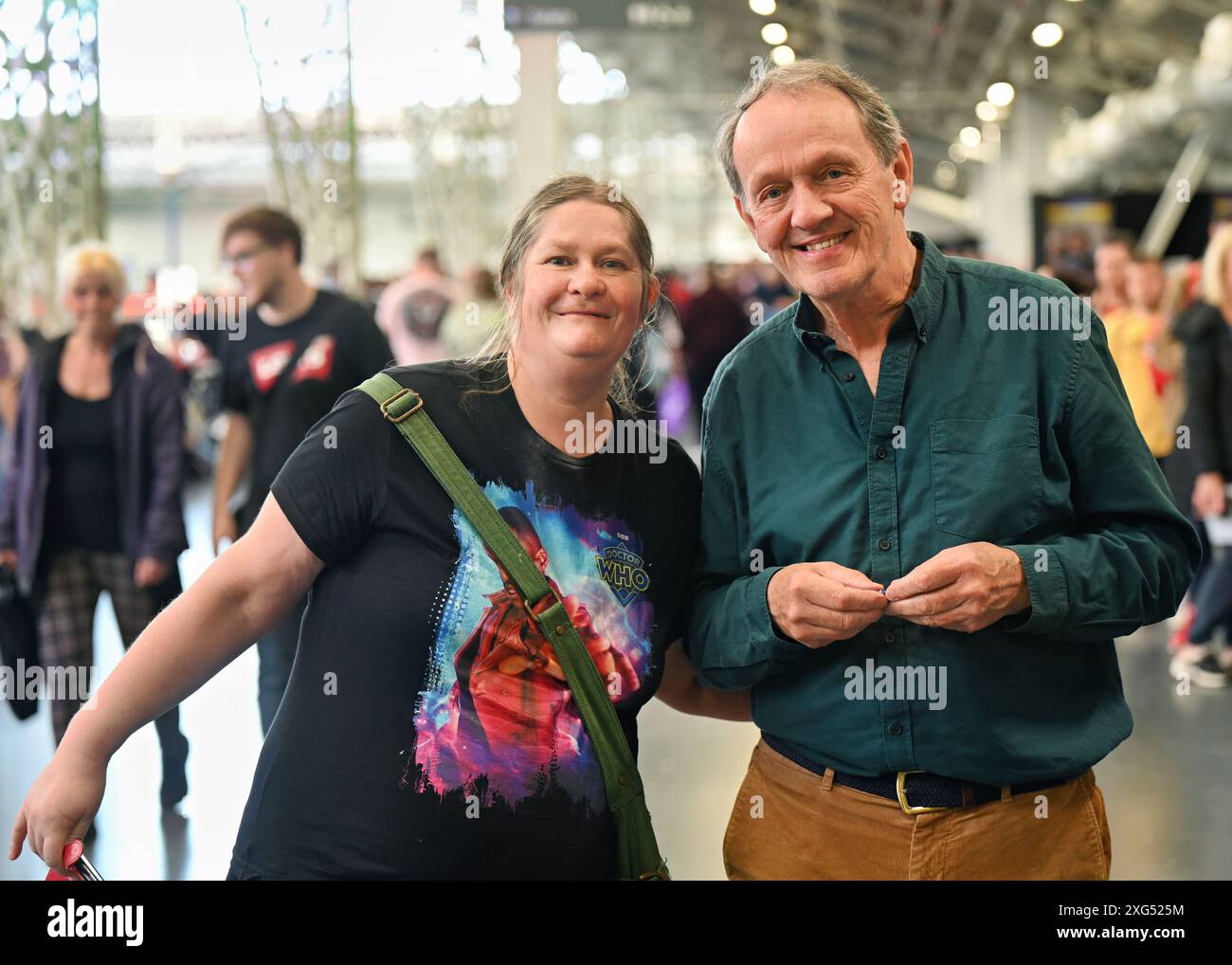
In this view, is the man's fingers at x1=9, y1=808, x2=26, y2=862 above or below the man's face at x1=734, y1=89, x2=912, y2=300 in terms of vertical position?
below

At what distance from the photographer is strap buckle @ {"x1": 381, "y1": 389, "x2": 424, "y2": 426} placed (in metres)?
1.56

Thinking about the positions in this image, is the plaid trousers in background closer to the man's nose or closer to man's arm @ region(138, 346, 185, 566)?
man's arm @ region(138, 346, 185, 566)

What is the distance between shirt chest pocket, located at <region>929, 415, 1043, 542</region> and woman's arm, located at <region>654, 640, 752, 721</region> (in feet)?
1.62

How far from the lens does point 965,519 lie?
154 cm

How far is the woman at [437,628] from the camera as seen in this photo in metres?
1.58

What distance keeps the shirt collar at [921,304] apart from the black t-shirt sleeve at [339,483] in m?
0.56

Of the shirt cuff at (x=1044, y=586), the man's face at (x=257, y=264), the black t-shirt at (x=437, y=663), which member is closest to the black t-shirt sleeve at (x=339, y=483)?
the black t-shirt at (x=437, y=663)

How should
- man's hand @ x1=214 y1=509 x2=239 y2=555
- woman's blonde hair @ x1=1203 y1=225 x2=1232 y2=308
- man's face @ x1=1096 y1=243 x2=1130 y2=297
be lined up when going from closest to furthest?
man's hand @ x1=214 y1=509 x2=239 y2=555 → woman's blonde hair @ x1=1203 y1=225 x2=1232 y2=308 → man's face @ x1=1096 y1=243 x2=1130 y2=297

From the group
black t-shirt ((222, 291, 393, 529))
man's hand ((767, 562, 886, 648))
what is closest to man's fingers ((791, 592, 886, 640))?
man's hand ((767, 562, 886, 648))

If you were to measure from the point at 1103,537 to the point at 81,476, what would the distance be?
3.08 m

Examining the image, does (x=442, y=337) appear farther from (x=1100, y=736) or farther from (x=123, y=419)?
(x=1100, y=736)

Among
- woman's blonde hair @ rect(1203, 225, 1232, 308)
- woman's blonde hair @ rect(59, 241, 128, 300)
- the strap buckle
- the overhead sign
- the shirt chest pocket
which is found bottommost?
the shirt chest pocket

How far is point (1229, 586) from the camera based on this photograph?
5.26 meters

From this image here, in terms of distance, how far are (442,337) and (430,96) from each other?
1009cm
